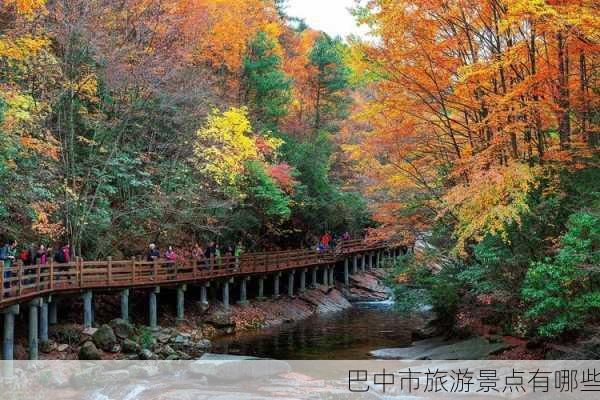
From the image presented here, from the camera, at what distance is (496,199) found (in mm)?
12523

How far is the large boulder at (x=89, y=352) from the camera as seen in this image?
1630 cm

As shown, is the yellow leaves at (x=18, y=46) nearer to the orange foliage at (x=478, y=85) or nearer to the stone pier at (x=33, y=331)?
the stone pier at (x=33, y=331)

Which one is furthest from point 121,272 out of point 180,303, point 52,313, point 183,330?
point 180,303

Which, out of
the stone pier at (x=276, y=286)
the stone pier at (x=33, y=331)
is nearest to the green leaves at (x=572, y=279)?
the stone pier at (x=33, y=331)

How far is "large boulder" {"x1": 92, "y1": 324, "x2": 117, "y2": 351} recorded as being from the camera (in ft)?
57.1

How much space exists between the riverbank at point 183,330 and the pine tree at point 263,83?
10.5 metres

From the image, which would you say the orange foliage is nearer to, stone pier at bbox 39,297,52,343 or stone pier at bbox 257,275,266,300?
stone pier at bbox 39,297,52,343

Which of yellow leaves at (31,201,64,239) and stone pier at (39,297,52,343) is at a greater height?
yellow leaves at (31,201,64,239)

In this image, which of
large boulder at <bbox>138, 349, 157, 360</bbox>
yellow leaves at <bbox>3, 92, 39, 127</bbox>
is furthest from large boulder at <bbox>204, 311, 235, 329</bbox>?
yellow leaves at <bbox>3, 92, 39, 127</bbox>

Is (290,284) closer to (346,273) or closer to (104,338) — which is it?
(346,273)

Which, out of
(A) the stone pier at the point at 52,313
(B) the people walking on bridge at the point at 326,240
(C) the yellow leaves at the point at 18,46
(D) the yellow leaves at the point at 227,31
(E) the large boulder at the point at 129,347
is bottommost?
(E) the large boulder at the point at 129,347

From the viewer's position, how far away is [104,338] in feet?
57.6

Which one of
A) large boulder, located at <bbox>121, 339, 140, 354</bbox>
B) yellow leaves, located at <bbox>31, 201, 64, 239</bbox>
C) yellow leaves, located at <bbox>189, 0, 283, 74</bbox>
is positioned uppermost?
yellow leaves, located at <bbox>189, 0, 283, 74</bbox>

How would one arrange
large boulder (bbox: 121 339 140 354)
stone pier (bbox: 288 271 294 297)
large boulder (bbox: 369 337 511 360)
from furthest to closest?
1. stone pier (bbox: 288 271 294 297)
2. large boulder (bbox: 121 339 140 354)
3. large boulder (bbox: 369 337 511 360)
